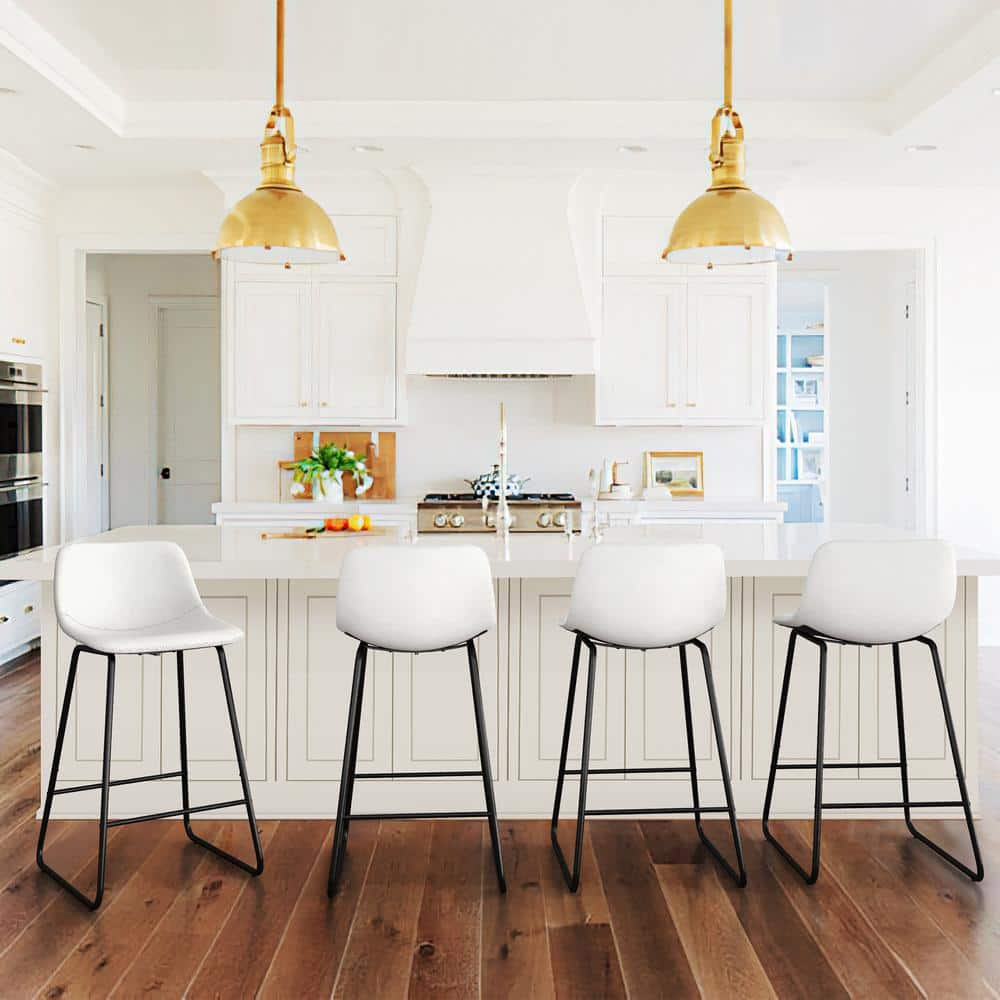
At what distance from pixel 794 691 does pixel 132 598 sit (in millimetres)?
2058

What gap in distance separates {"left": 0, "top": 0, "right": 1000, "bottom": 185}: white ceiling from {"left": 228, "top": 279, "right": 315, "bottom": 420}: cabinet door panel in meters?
0.66

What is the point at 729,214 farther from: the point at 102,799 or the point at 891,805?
the point at 102,799

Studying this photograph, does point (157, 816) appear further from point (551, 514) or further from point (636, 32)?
point (636, 32)

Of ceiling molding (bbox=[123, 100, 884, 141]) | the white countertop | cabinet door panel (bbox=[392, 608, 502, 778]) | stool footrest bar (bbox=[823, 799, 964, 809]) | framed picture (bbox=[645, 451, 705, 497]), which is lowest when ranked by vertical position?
stool footrest bar (bbox=[823, 799, 964, 809])

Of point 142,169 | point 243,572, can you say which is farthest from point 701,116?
point 243,572

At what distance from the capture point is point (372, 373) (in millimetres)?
5805

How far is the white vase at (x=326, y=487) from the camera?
19.1 feet

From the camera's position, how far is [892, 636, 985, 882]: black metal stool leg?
9.71 feet

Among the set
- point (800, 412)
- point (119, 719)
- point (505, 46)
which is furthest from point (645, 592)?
point (800, 412)

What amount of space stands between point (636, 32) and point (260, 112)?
1779 mm

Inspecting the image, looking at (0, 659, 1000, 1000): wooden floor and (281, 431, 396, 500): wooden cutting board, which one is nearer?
(0, 659, 1000, 1000): wooden floor

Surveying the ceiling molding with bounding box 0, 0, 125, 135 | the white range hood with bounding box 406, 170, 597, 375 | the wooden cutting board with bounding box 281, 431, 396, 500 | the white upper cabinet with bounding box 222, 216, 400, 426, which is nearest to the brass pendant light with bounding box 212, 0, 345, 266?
the ceiling molding with bounding box 0, 0, 125, 135

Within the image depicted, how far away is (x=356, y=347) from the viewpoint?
19.0 feet

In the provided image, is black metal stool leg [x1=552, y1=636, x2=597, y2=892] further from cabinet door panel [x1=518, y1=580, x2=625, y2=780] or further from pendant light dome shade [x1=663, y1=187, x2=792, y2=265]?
pendant light dome shade [x1=663, y1=187, x2=792, y2=265]
